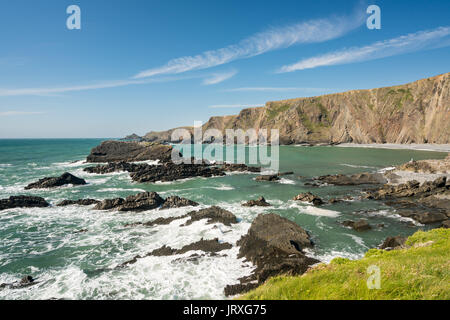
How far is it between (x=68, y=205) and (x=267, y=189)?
90.2ft

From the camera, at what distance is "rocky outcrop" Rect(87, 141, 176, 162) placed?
73.3m

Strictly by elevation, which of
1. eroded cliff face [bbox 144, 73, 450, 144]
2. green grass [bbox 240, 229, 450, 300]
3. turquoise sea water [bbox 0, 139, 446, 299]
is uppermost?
eroded cliff face [bbox 144, 73, 450, 144]

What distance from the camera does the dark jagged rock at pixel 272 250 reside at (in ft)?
40.5

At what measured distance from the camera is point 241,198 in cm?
3173

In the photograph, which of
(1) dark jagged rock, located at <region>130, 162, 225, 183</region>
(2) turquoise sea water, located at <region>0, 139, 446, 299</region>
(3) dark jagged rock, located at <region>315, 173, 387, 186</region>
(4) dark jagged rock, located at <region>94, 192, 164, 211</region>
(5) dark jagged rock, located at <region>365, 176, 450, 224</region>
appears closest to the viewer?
(2) turquoise sea water, located at <region>0, 139, 446, 299</region>

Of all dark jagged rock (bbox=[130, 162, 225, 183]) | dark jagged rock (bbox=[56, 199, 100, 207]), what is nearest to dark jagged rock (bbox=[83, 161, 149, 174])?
dark jagged rock (bbox=[130, 162, 225, 183])

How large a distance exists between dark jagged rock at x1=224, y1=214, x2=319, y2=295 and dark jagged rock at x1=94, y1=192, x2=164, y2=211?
14237 mm

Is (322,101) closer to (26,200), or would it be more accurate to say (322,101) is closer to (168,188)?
(168,188)

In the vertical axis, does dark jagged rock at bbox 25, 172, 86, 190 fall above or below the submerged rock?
above

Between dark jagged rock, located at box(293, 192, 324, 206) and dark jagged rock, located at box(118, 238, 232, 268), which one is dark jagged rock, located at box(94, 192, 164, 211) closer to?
dark jagged rock, located at box(118, 238, 232, 268)

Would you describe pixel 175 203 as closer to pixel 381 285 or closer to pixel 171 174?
pixel 171 174

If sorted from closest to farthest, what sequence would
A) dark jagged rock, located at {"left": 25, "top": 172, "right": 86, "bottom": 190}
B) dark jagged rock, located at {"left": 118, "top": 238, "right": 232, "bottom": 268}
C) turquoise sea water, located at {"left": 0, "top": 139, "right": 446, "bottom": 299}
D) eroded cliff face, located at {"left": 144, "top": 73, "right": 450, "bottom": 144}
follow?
turquoise sea water, located at {"left": 0, "top": 139, "right": 446, "bottom": 299}, dark jagged rock, located at {"left": 118, "top": 238, "right": 232, "bottom": 268}, dark jagged rock, located at {"left": 25, "top": 172, "right": 86, "bottom": 190}, eroded cliff face, located at {"left": 144, "top": 73, "right": 450, "bottom": 144}
